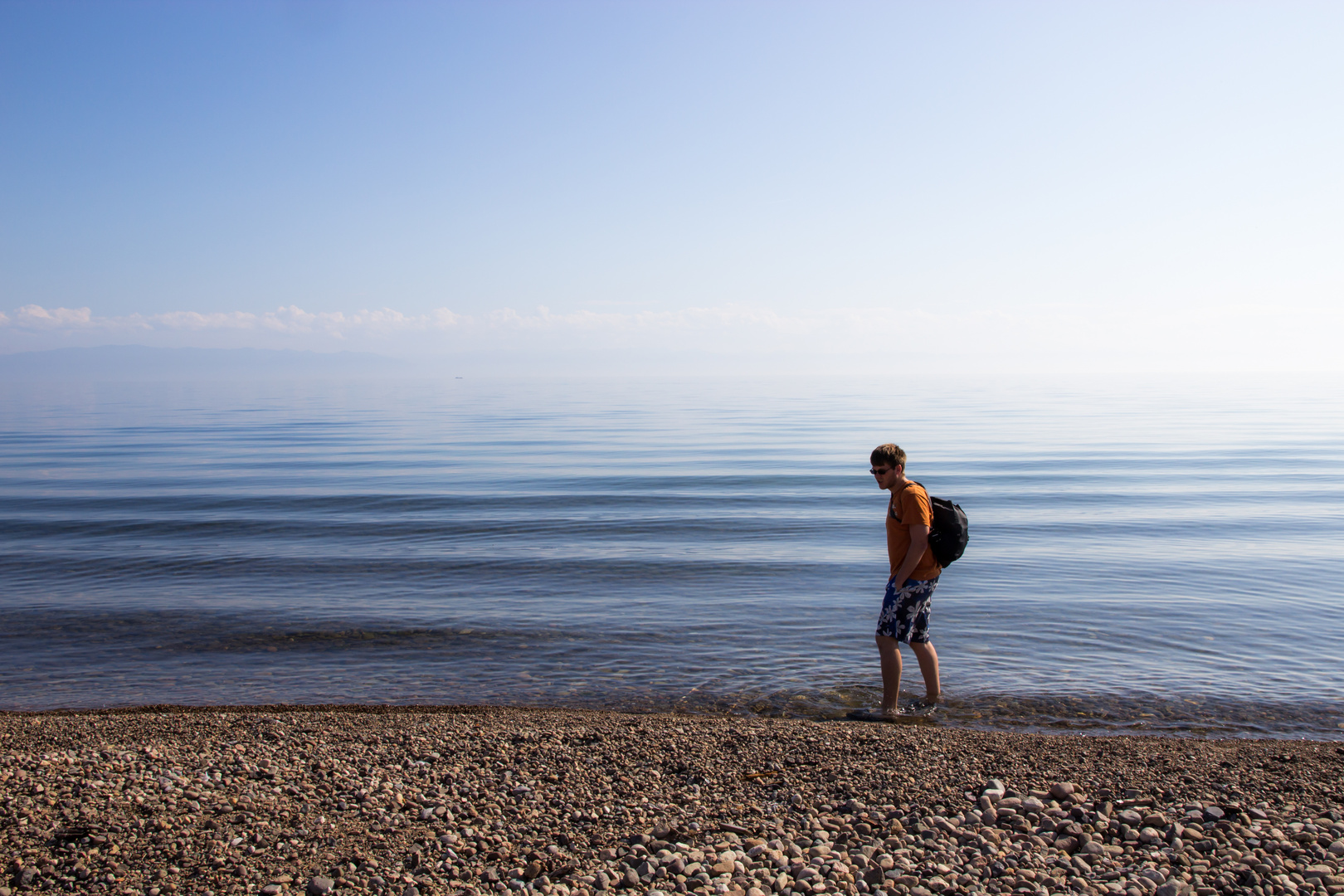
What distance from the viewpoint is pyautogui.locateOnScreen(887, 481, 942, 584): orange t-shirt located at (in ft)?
23.0

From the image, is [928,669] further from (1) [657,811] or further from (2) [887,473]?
(1) [657,811]

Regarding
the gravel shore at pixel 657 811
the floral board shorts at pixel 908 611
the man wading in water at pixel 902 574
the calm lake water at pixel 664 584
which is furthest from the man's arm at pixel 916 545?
the calm lake water at pixel 664 584

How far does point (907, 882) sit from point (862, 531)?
13.9m

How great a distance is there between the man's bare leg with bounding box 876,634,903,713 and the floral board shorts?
0.20 ft

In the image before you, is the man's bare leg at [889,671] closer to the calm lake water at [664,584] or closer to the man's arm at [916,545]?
the calm lake water at [664,584]

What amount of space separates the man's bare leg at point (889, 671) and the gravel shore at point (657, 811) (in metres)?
0.99

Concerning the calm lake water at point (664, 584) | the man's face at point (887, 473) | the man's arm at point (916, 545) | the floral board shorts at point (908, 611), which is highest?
the man's face at point (887, 473)

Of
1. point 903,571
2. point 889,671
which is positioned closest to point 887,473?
point 903,571

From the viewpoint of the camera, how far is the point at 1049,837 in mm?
4594

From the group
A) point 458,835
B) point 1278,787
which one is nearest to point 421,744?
point 458,835

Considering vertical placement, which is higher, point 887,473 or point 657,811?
point 887,473

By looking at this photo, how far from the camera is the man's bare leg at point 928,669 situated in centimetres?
764

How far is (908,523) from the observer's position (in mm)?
7078

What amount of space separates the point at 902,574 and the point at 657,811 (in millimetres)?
3082
